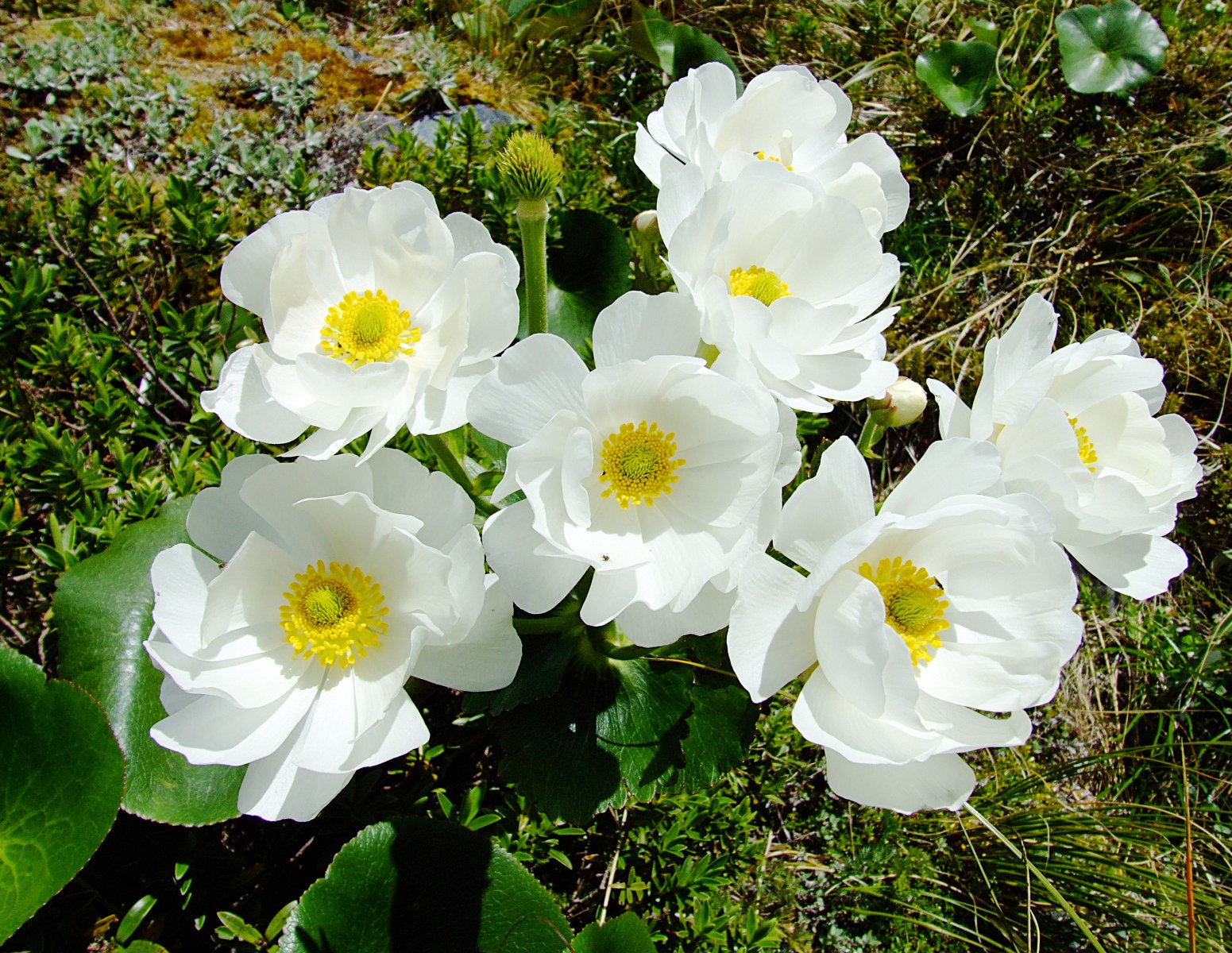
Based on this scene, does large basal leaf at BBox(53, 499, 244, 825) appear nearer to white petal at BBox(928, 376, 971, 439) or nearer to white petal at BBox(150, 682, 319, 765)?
white petal at BBox(150, 682, 319, 765)

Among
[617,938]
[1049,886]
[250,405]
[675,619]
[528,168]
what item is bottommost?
[1049,886]

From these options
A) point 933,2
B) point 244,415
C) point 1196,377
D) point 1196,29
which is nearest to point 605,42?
point 933,2

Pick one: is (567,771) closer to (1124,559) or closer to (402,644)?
(402,644)

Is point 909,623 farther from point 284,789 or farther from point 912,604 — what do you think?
point 284,789

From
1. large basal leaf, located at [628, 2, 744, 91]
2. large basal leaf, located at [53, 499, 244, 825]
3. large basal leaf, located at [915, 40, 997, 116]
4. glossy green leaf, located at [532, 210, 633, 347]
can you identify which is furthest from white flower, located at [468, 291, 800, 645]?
large basal leaf, located at [915, 40, 997, 116]

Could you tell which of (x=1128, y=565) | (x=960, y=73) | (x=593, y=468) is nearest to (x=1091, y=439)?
(x=1128, y=565)

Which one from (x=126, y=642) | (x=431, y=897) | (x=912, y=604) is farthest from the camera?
(x=126, y=642)

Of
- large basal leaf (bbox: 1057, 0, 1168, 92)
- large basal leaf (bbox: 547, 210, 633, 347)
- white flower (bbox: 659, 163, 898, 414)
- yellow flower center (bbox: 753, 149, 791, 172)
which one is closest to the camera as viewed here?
white flower (bbox: 659, 163, 898, 414)

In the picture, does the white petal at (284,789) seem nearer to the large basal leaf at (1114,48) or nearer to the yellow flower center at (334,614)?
the yellow flower center at (334,614)
